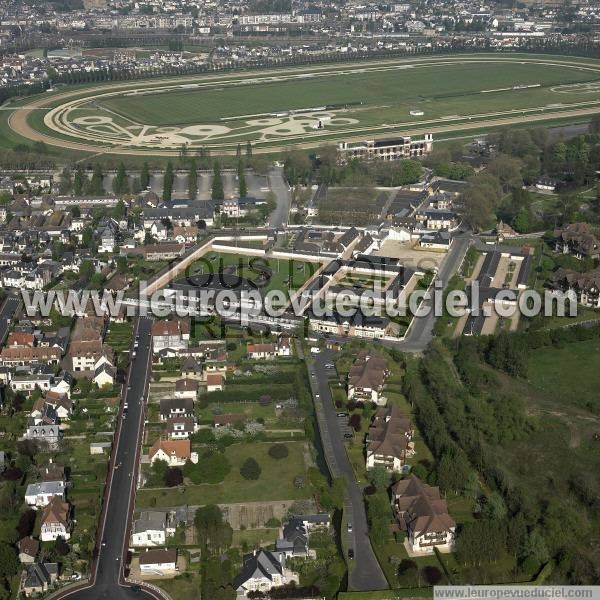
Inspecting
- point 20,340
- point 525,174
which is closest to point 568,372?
point 20,340

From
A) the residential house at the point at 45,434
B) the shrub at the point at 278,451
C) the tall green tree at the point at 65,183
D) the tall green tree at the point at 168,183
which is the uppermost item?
the residential house at the point at 45,434

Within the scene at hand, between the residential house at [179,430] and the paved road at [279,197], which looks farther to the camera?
the paved road at [279,197]

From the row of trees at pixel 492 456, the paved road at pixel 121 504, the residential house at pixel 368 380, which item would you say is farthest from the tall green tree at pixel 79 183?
the row of trees at pixel 492 456

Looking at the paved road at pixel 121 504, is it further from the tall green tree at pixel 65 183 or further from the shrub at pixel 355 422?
the tall green tree at pixel 65 183

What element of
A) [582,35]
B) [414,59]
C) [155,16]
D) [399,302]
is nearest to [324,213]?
[399,302]

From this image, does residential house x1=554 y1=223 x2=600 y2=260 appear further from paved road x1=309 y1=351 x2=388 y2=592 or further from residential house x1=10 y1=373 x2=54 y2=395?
residential house x1=10 y1=373 x2=54 y2=395

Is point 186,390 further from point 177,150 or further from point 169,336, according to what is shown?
point 177,150

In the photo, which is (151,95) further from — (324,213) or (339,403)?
(339,403)
